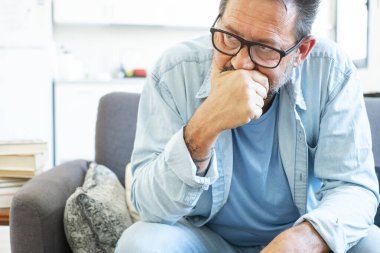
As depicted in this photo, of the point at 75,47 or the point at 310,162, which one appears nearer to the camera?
the point at 310,162

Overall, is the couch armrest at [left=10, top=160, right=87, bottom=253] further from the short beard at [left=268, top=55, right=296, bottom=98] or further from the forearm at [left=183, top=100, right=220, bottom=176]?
the short beard at [left=268, top=55, right=296, bottom=98]

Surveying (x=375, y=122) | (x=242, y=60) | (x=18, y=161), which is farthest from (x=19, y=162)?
(x=375, y=122)

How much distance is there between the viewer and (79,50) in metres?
3.56

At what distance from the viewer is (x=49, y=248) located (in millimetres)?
982

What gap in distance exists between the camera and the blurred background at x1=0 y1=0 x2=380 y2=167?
3207 mm

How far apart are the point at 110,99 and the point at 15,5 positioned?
212 cm

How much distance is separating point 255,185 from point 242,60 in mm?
308

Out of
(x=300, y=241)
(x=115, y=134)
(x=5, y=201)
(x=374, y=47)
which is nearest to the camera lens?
(x=300, y=241)

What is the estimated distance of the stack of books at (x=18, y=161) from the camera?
1.42 m

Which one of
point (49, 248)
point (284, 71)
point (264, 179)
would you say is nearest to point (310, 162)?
point (264, 179)

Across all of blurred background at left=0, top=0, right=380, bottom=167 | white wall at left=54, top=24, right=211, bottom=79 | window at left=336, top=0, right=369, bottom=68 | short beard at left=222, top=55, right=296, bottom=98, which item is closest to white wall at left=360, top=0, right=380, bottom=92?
window at left=336, top=0, right=369, bottom=68

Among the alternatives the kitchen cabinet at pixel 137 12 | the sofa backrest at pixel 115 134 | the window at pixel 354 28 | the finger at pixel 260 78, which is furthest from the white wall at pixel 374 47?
the finger at pixel 260 78

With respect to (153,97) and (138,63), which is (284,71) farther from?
(138,63)

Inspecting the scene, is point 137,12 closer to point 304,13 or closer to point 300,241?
point 304,13
